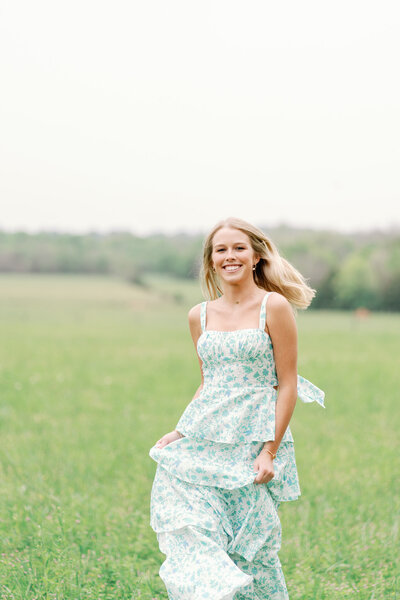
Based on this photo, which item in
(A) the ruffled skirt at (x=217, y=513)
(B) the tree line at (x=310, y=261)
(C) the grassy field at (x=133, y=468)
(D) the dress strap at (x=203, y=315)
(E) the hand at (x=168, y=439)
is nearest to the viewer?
(A) the ruffled skirt at (x=217, y=513)

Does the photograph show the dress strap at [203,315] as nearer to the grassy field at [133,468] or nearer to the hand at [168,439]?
the hand at [168,439]

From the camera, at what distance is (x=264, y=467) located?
3.77 meters

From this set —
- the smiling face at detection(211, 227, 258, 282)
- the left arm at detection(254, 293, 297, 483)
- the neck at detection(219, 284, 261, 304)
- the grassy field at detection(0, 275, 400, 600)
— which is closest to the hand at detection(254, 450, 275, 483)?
the left arm at detection(254, 293, 297, 483)

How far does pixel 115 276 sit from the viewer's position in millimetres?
28547

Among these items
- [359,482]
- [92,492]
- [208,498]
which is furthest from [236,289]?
[359,482]

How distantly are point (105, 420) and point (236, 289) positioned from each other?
663 centimetres

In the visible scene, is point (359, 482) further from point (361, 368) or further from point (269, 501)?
point (361, 368)

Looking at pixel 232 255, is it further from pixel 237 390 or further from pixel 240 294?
pixel 237 390

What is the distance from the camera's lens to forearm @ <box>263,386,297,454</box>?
3.79m

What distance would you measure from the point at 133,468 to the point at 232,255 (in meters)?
4.37

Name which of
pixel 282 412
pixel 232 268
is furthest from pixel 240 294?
pixel 282 412

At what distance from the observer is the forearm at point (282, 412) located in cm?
379

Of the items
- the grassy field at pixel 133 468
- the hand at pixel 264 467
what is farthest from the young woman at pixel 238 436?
the grassy field at pixel 133 468

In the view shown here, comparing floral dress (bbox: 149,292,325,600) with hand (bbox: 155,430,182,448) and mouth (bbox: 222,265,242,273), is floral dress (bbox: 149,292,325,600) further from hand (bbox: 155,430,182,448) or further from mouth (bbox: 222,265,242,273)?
mouth (bbox: 222,265,242,273)
